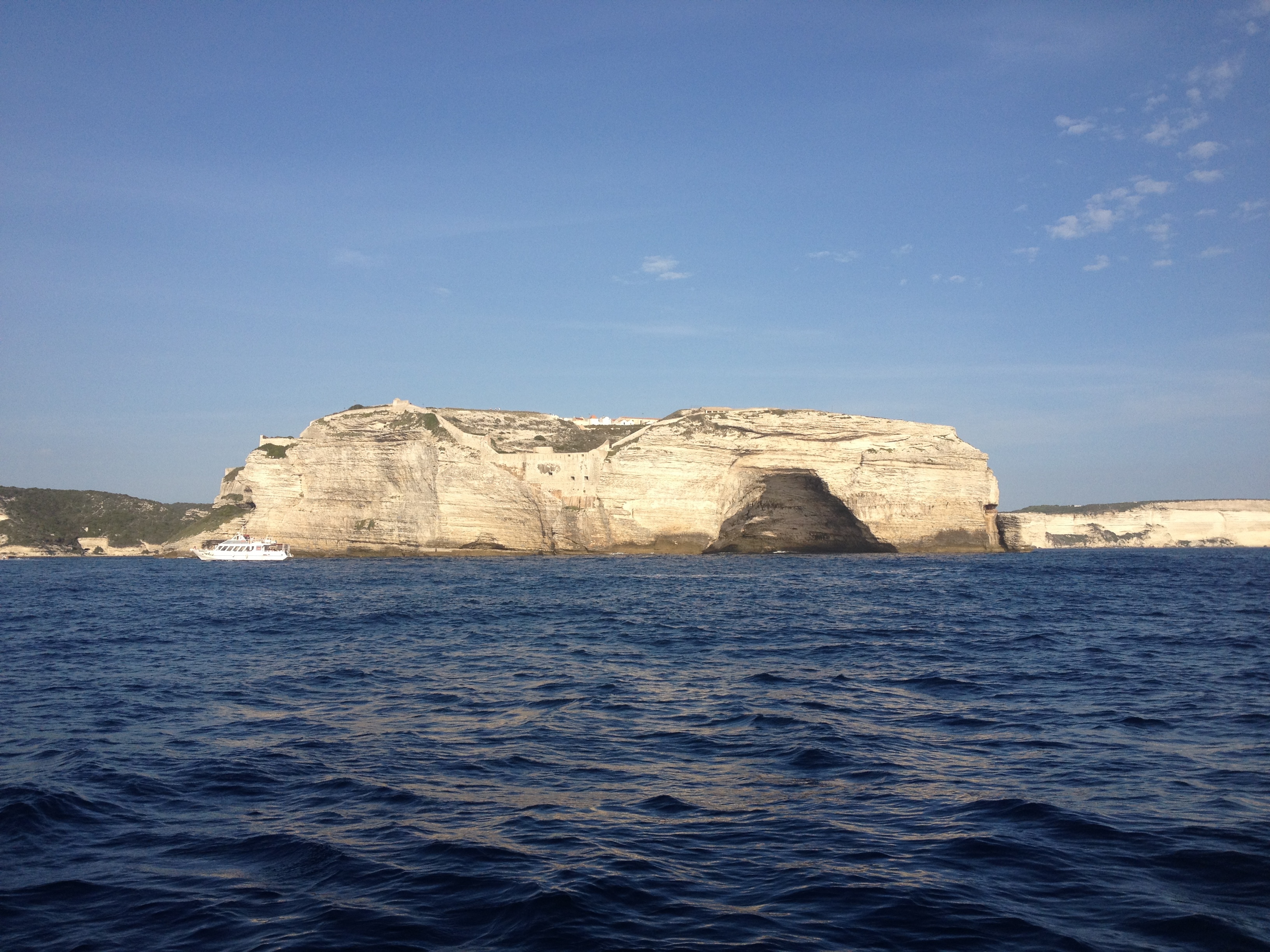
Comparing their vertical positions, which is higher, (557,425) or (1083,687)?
(557,425)

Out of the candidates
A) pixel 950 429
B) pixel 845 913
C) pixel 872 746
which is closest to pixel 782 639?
pixel 872 746

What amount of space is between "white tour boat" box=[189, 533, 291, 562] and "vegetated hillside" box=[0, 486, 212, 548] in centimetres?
2436

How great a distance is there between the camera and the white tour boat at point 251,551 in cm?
6228

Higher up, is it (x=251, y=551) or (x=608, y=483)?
(x=608, y=483)

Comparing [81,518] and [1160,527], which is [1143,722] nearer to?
[81,518]

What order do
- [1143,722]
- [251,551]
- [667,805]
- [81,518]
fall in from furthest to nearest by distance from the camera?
[81,518] < [251,551] < [1143,722] < [667,805]

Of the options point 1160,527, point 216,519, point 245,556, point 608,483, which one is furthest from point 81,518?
point 1160,527

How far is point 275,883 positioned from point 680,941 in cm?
320

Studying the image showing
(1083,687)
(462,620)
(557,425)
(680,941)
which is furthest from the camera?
(557,425)

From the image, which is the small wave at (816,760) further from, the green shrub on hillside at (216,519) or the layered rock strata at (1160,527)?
the layered rock strata at (1160,527)

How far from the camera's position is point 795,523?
226 feet

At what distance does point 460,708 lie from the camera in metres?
12.2

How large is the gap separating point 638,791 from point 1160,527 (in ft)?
454

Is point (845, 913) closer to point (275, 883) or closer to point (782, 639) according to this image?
point (275, 883)
